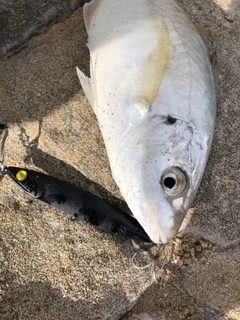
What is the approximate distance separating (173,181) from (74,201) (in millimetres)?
719

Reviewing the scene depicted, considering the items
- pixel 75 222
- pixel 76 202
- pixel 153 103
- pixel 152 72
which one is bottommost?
pixel 75 222

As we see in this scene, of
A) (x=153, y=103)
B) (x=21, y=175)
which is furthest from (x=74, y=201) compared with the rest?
(x=153, y=103)

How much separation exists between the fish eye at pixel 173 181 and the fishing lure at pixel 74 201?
0.55 metres

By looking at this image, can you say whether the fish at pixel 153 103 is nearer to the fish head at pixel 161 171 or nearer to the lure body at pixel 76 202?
the fish head at pixel 161 171

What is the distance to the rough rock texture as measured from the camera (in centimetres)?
223

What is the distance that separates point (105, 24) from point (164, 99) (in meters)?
0.69

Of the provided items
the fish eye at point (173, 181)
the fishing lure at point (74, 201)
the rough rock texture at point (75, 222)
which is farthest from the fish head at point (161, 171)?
the rough rock texture at point (75, 222)

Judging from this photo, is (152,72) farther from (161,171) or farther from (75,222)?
(75,222)

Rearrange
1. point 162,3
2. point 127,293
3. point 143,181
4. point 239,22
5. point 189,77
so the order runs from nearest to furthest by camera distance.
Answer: point 143,181
point 189,77
point 162,3
point 127,293
point 239,22

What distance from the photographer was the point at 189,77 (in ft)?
6.47

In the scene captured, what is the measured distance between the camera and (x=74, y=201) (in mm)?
2201

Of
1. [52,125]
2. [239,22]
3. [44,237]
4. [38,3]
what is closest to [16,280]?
[44,237]

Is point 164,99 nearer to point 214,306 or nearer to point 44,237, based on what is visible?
point 44,237

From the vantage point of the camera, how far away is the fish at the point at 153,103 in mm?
1808
